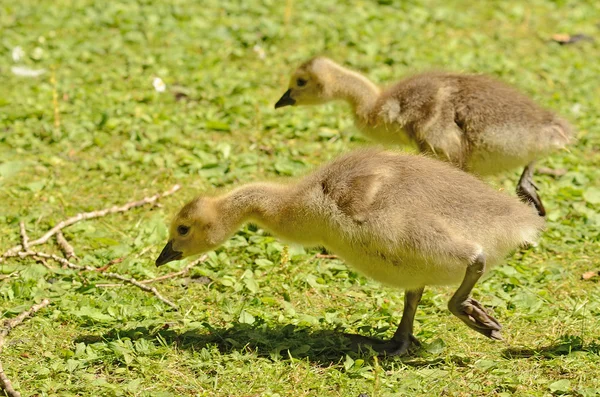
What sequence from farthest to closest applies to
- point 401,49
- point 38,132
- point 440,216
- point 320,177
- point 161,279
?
point 401,49 < point 38,132 < point 161,279 < point 320,177 < point 440,216

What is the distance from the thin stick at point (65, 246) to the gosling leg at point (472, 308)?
7.55ft

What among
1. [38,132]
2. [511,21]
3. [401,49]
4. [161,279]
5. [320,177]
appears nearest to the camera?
[320,177]

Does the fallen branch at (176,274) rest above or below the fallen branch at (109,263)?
above

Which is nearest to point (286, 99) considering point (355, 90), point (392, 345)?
point (355, 90)

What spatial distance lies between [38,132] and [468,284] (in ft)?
12.7

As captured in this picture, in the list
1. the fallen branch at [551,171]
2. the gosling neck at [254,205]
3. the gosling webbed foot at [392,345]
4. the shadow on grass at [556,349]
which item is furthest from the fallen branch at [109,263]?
the fallen branch at [551,171]

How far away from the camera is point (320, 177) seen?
4590mm

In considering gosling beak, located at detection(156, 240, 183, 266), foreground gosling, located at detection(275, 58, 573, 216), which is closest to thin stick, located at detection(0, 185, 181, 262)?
gosling beak, located at detection(156, 240, 183, 266)

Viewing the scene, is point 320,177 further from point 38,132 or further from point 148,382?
point 38,132

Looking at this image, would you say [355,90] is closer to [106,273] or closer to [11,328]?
[106,273]

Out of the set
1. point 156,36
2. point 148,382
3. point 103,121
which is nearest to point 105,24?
point 156,36

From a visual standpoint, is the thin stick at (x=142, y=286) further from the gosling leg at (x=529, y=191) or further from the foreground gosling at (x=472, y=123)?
the gosling leg at (x=529, y=191)

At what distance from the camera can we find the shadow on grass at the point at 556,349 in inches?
178

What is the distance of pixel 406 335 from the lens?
4625 millimetres
